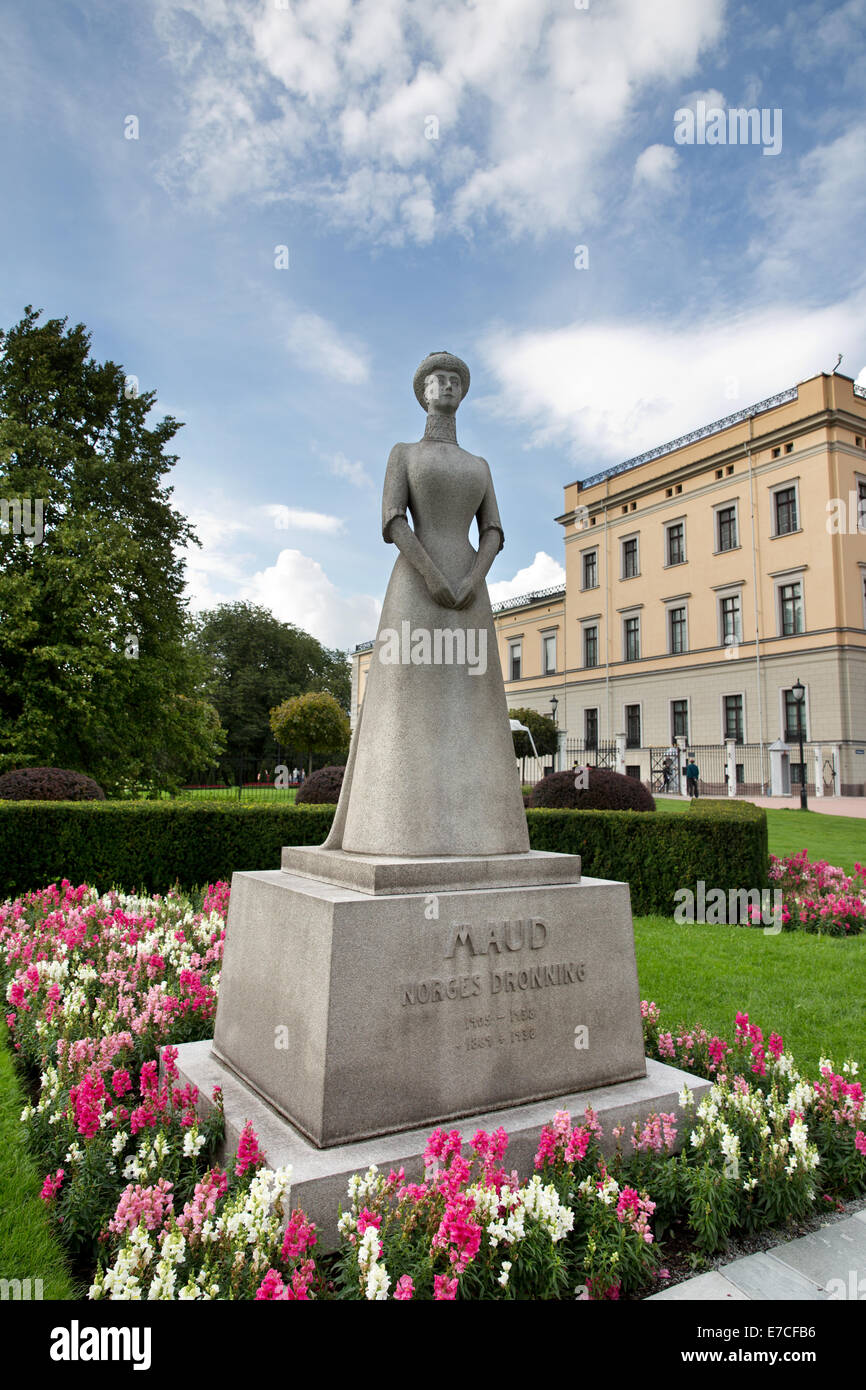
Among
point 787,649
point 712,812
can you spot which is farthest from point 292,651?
point 712,812

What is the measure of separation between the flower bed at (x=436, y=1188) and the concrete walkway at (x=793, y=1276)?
13 centimetres

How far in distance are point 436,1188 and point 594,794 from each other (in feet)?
32.3

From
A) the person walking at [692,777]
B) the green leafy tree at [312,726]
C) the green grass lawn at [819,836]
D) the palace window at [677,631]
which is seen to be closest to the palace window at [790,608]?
the palace window at [677,631]

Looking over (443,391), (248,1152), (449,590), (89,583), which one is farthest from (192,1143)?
(89,583)

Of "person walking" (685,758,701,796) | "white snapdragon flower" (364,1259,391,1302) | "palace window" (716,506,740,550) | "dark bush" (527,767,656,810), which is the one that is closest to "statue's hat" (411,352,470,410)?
"white snapdragon flower" (364,1259,391,1302)

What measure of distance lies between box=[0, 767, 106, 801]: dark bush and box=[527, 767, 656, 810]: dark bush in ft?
21.8

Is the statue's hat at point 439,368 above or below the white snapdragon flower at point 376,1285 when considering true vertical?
above

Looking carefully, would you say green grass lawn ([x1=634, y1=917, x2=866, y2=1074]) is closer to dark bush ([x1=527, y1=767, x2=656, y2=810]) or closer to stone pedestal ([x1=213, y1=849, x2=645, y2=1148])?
stone pedestal ([x1=213, y1=849, x2=645, y2=1148])

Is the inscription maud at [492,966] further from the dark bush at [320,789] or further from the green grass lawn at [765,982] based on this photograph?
the dark bush at [320,789]

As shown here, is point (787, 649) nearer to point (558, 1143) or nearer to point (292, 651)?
point (558, 1143)

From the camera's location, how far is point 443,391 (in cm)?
426

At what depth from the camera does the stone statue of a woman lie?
150 inches

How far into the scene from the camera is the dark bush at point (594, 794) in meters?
12.0
